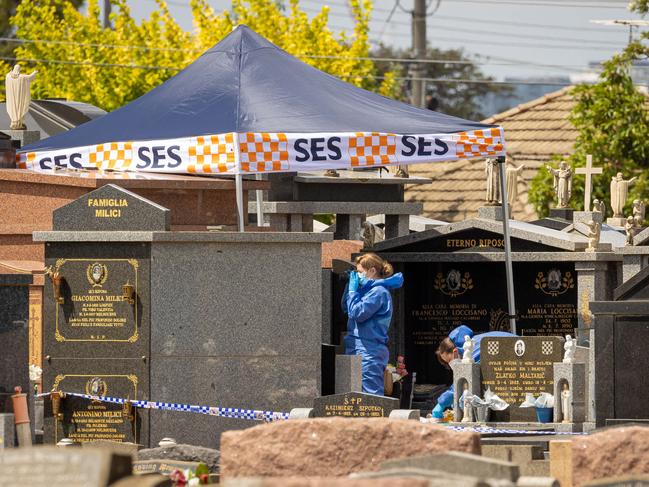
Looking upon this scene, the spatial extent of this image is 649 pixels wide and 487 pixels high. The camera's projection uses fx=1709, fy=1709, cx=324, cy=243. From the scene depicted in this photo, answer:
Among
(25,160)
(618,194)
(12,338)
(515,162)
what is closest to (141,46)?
(515,162)

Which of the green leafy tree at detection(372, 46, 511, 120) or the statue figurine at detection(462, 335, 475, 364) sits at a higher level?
the green leafy tree at detection(372, 46, 511, 120)

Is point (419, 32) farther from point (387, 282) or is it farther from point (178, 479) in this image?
point (178, 479)

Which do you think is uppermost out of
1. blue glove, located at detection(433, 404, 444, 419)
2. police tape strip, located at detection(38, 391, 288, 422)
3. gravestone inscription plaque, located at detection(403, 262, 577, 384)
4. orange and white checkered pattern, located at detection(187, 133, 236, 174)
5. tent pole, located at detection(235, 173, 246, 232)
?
orange and white checkered pattern, located at detection(187, 133, 236, 174)

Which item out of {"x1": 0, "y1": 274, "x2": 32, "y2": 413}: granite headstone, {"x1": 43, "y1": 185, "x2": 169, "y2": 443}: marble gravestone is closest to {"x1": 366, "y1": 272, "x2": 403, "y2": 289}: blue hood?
{"x1": 43, "y1": 185, "x2": 169, "y2": 443}: marble gravestone

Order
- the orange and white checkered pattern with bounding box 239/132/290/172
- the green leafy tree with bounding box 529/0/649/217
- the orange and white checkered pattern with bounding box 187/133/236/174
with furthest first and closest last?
the green leafy tree with bounding box 529/0/649/217 < the orange and white checkered pattern with bounding box 239/132/290/172 < the orange and white checkered pattern with bounding box 187/133/236/174

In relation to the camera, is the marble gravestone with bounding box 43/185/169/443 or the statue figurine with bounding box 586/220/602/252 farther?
the statue figurine with bounding box 586/220/602/252

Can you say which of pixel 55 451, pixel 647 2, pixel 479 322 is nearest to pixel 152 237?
pixel 55 451

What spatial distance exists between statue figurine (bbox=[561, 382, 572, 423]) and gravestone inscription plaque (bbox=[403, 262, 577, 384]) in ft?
17.4

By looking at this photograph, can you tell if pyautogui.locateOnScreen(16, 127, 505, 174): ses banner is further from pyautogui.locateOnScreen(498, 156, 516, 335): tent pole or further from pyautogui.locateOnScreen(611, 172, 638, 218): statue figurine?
pyautogui.locateOnScreen(611, 172, 638, 218): statue figurine

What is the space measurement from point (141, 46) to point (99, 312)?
78.5 feet

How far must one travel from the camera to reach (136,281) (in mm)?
12781

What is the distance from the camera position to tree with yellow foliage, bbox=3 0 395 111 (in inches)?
1346

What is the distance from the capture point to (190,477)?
963cm

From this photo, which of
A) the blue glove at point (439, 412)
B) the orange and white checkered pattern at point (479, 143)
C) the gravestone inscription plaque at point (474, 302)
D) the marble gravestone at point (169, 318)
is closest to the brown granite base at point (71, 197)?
the orange and white checkered pattern at point (479, 143)
